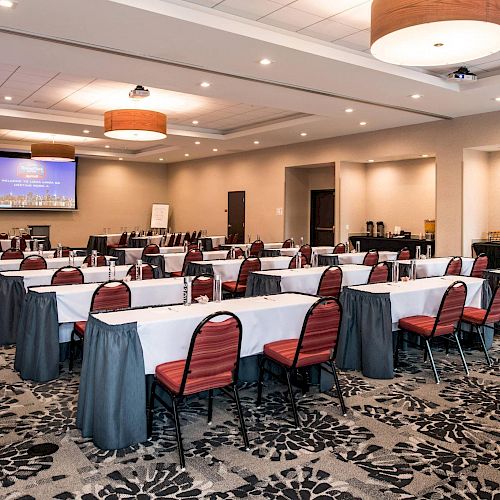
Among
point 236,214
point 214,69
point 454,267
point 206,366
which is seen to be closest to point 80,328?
point 206,366

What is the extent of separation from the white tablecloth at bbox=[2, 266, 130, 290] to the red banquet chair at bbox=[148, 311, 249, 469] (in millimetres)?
3180

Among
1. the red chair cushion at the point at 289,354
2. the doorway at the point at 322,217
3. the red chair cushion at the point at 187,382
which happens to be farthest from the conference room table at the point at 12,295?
the doorway at the point at 322,217

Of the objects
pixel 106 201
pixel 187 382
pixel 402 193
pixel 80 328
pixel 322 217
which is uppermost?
pixel 106 201

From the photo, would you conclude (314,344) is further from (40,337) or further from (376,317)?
(40,337)

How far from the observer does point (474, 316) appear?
5715 mm

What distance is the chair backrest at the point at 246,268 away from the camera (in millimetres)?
7876

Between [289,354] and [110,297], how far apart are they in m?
1.85

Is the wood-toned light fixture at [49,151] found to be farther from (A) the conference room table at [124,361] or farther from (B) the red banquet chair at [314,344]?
(B) the red banquet chair at [314,344]

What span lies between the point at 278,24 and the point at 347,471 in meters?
4.83

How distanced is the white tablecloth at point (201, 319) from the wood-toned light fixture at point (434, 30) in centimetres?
215

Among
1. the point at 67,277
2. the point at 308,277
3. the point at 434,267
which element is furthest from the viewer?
the point at 434,267

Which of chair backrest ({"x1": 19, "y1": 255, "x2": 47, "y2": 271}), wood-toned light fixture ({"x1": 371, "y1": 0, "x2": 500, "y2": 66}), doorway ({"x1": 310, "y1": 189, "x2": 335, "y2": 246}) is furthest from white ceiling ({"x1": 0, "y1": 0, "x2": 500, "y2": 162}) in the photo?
doorway ({"x1": 310, "y1": 189, "x2": 335, "y2": 246})

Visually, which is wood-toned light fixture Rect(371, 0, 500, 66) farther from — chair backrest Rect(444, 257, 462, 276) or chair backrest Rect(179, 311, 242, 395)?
chair backrest Rect(444, 257, 462, 276)

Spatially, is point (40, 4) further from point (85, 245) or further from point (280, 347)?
point (85, 245)
